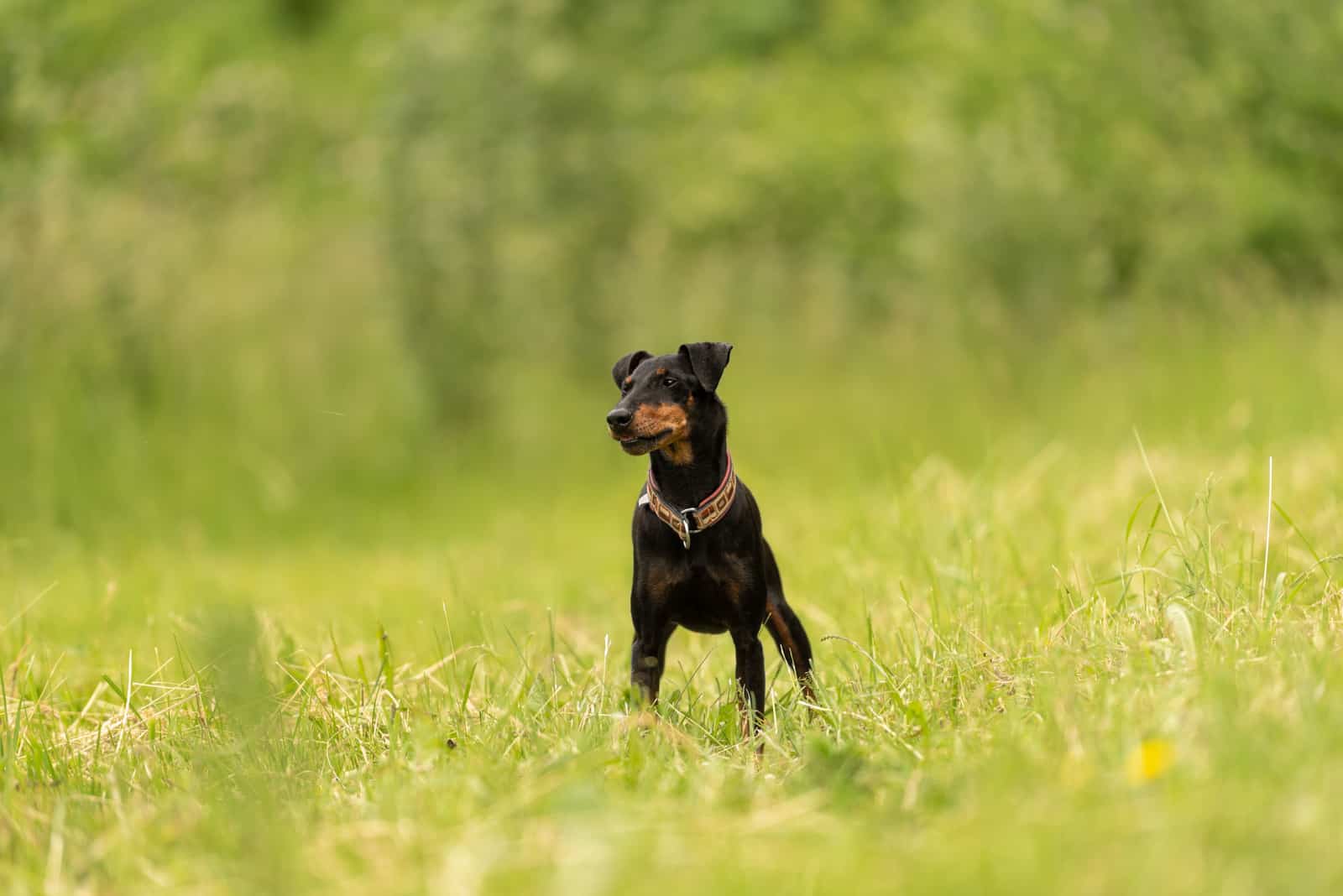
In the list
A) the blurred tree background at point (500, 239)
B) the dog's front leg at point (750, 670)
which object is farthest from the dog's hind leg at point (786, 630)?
the blurred tree background at point (500, 239)

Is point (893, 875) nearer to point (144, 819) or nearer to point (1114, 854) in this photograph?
point (1114, 854)

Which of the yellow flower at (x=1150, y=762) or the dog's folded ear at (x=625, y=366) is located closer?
the yellow flower at (x=1150, y=762)

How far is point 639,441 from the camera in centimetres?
303

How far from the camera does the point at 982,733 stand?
2.78m

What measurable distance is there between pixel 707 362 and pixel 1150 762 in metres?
1.35

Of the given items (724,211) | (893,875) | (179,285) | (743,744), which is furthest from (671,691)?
(724,211)

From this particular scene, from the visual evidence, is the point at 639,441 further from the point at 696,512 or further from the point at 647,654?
the point at 647,654

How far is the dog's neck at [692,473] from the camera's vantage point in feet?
10.5

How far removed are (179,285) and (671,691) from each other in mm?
9205

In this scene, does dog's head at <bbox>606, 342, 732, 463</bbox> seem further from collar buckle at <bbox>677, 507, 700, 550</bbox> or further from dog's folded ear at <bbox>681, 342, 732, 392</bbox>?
collar buckle at <bbox>677, 507, 700, 550</bbox>

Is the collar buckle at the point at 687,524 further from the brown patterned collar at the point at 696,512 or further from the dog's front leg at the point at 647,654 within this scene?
the dog's front leg at the point at 647,654

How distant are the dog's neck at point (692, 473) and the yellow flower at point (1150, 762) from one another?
1.21 m

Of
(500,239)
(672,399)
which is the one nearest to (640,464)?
(500,239)

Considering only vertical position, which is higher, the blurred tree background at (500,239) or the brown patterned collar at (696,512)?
the blurred tree background at (500,239)
